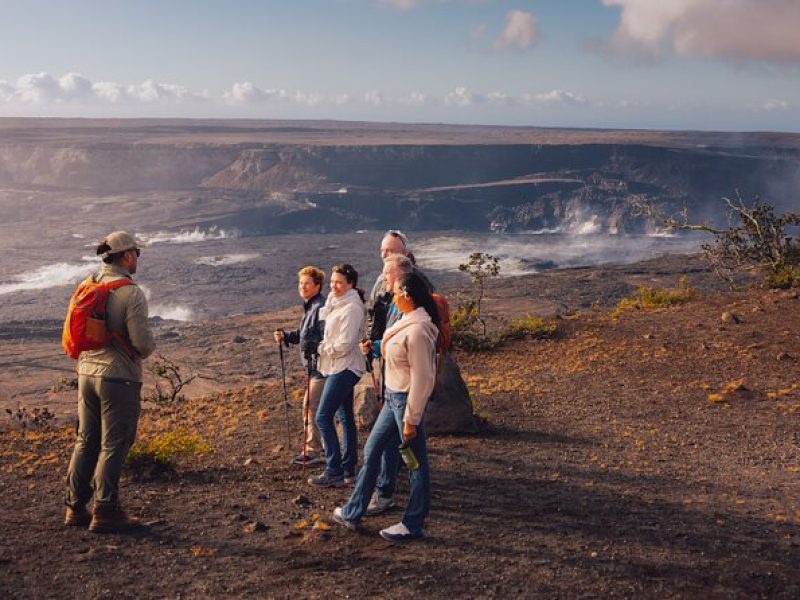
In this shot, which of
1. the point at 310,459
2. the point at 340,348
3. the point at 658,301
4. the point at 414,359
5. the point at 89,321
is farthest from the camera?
the point at 658,301

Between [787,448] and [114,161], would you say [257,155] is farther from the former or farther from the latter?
[787,448]

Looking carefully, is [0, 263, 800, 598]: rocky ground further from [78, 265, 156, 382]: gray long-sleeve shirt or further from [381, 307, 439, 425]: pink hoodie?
[78, 265, 156, 382]: gray long-sleeve shirt

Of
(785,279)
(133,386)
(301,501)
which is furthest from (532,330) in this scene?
(133,386)

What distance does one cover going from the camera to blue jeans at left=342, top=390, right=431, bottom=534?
14.9 feet

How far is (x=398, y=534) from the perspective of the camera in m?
4.64

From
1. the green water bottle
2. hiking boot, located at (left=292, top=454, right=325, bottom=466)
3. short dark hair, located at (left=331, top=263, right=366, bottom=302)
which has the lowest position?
hiking boot, located at (left=292, top=454, right=325, bottom=466)

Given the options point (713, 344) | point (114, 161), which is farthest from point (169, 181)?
point (713, 344)

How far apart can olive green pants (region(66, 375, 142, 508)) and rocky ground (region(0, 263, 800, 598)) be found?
1.16 ft

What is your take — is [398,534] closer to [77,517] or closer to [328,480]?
[328,480]

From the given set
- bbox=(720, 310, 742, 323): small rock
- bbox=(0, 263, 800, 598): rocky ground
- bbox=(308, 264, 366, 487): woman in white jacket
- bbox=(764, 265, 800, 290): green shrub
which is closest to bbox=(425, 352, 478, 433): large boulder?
bbox=(0, 263, 800, 598): rocky ground

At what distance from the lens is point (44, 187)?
83.5 meters

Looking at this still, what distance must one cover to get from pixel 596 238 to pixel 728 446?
57.8 metres

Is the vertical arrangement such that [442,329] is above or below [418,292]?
below

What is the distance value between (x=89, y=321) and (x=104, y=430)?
61cm
